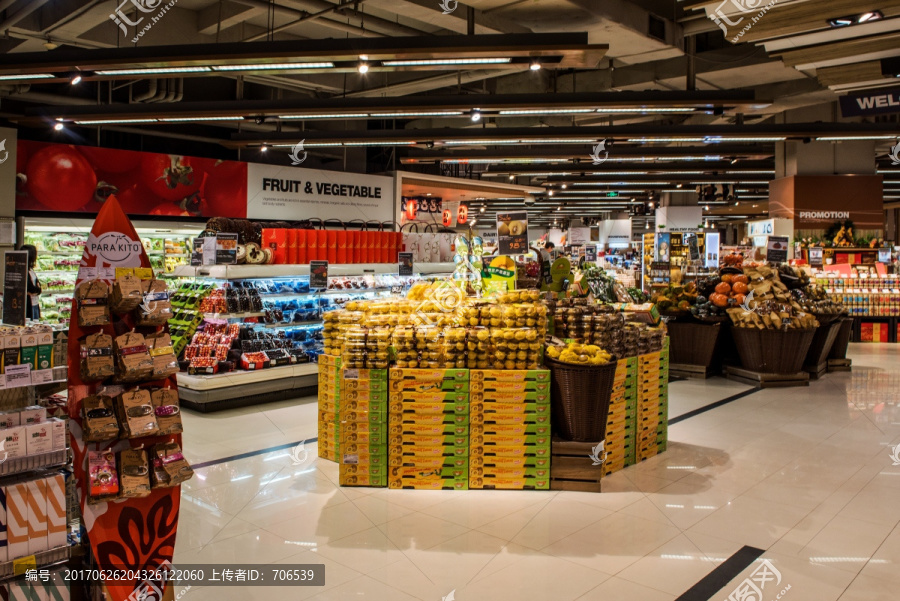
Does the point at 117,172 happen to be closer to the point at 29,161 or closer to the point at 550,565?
the point at 29,161

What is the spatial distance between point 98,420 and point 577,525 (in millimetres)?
2815

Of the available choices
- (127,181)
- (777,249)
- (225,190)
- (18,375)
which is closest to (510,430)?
(18,375)

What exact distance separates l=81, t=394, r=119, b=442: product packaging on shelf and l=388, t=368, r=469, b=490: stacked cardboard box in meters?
2.19

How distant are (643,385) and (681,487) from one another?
3.28 feet

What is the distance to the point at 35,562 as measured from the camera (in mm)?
2469

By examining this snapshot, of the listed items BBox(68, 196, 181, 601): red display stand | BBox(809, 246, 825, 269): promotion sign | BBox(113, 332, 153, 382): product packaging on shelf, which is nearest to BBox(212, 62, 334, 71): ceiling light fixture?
BBox(68, 196, 181, 601): red display stand

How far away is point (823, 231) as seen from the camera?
14062 mm

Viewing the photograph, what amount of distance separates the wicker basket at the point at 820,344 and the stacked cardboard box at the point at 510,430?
630cm

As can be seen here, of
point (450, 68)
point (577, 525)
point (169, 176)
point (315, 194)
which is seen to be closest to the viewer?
point (577, 525)

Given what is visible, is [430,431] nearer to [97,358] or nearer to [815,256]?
[97,358]

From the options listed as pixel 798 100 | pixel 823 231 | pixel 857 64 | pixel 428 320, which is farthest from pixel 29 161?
pixel 823 231

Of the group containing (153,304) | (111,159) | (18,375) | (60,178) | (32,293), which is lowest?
(18,375)

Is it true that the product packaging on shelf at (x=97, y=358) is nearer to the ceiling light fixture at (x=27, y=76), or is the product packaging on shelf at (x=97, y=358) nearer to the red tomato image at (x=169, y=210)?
the ceiling light fixture at (x=27, y=76)

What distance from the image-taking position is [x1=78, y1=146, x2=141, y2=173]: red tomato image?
923 cm
